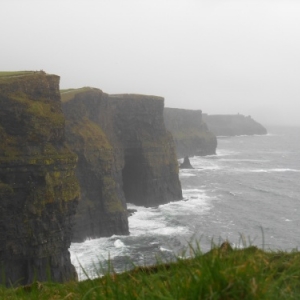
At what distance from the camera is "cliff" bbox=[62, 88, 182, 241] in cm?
5322

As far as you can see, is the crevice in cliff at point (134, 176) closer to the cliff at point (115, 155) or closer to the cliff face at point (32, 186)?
the cliff at point (115, 155)

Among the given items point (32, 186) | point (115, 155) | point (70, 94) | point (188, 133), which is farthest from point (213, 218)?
point (188, 133)

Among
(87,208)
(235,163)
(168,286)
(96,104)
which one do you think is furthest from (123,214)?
(235,163)

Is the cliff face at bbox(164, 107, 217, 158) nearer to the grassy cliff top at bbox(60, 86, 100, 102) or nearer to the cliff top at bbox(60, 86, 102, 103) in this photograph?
the cliff top at bbox(60, 86, 102, 103)

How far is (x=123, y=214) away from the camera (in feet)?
177

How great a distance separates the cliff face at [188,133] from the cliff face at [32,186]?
100955 millimetres

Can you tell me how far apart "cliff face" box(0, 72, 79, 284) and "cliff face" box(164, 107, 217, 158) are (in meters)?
101

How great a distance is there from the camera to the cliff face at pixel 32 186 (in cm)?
3297

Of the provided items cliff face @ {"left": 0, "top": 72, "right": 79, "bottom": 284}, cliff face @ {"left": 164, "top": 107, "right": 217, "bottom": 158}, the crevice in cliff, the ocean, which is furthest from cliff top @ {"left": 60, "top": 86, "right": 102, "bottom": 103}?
cliff face @ {"left": 164, "top": 107, "right": 217, "bottom": 158}

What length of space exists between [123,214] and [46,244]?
20.6m

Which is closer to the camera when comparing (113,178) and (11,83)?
(11,83)

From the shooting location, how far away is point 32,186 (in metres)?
33.8

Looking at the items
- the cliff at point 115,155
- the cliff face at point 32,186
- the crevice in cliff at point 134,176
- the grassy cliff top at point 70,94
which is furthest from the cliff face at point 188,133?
the cliff face at point 32,186

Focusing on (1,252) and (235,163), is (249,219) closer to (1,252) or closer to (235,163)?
(1,252)
